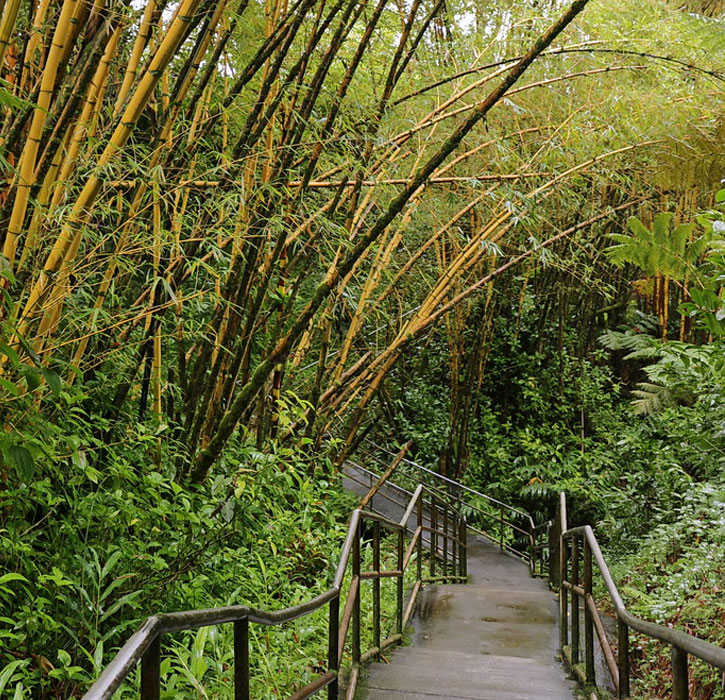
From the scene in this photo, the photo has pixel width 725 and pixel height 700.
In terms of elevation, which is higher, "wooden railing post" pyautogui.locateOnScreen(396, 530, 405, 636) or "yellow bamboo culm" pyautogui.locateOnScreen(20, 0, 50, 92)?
"yellow bamboo culm" pyautogui.locateOnScreen(20, 0, 50, 92)

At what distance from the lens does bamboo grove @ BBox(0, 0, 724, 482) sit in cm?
201

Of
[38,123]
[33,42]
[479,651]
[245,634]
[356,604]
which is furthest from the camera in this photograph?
[479,651]

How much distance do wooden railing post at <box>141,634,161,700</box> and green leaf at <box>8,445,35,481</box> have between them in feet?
2.16

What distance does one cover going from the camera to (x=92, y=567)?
212 cm

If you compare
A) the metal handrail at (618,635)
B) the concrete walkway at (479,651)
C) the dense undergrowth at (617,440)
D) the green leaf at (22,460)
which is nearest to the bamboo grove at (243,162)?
the green leaf at (22,460)

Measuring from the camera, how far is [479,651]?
174 inches

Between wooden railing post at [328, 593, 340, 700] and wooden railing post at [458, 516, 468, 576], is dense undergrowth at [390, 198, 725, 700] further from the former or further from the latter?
wooden railing post at [328, 593, 340, 700]

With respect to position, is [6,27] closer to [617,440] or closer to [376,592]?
[376,592]

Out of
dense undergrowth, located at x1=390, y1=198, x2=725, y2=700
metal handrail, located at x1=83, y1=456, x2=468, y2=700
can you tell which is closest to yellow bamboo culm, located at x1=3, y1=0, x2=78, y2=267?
metal handrail, located at x1=83, y1=456, x2=468, y2=700

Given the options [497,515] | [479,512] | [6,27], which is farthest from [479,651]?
[497,515]

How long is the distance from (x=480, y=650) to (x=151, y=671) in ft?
12.0

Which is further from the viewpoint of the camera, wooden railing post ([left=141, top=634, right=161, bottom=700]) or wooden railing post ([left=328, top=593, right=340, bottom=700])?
wooden railing post ([left=328, top=593, right=340, bottom=700])

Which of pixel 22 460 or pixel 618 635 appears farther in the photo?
pixel 618 635

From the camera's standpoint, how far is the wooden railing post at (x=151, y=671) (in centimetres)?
116
